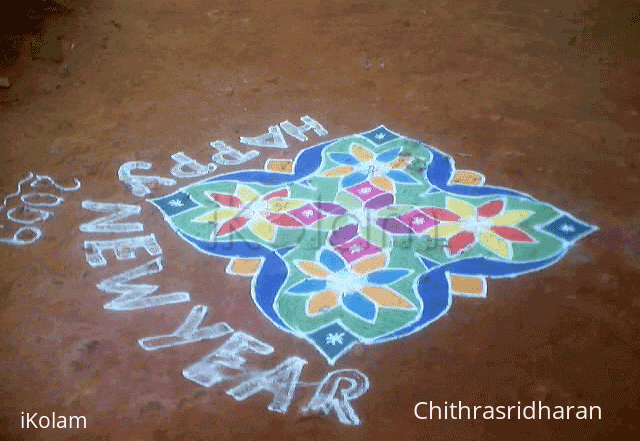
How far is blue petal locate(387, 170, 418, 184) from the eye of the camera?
499 cm

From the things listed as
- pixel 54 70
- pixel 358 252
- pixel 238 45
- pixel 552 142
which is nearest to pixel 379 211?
pixel 358 252

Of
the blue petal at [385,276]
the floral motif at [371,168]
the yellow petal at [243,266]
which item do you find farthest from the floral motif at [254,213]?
the blue petal at [385,276]

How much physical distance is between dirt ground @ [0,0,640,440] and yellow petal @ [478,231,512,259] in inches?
10.5

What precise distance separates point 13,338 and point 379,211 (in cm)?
241

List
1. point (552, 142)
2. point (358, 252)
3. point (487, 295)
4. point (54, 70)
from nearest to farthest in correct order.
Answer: point (487, 295), point (358, 252), point (552, 142), point (54, 70)

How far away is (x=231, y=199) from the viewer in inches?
190

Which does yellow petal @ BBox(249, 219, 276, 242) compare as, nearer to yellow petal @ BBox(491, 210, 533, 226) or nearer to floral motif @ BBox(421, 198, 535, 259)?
floral motif @ BBox(421, 198, 535, 259)

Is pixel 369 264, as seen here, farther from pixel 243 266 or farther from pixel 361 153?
pixel 361 153

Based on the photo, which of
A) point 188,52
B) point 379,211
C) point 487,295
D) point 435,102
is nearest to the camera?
point 487,295

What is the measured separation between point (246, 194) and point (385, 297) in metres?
1.43

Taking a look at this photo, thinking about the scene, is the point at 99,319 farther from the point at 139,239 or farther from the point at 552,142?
the point at 552,142

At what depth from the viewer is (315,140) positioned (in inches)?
217

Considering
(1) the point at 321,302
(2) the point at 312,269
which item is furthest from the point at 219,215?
(1) the point at 321,302

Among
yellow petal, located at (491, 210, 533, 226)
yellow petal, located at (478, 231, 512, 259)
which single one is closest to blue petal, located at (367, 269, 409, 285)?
yellow petal, located at (478, 231, 512, 259)
